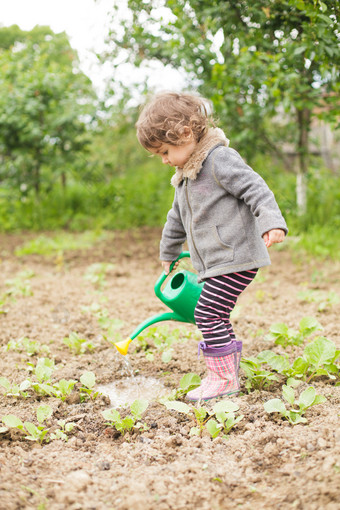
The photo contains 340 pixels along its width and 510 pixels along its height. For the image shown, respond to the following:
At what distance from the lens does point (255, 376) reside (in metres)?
2.02

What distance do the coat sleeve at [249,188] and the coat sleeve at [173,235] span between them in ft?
1.23

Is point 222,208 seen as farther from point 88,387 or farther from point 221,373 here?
Result: point 88,387

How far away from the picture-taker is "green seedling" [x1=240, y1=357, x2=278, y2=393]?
2.02m

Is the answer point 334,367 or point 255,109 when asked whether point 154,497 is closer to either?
point 334,367

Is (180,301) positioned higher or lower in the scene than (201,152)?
lower

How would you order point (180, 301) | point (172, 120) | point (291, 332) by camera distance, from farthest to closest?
point (291, 332) → point (180, 301) → point (172, 120)

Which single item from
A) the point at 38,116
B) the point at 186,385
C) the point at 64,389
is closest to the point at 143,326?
the point at 186,385

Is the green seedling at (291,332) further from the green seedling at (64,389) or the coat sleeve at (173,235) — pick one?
the green seedling at (64,389)

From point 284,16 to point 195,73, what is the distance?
2146 mm

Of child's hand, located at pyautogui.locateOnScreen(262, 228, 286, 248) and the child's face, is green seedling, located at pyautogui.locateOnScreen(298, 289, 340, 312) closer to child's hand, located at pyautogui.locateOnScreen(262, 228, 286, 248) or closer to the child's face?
child's hand, located at pyautogui.locateOnScreen(262, 228, 286, 248)

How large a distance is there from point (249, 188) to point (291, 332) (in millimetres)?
926

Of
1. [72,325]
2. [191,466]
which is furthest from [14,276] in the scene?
[191,466]

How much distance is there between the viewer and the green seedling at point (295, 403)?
5.71ft

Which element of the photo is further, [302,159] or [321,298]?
[302,159]
